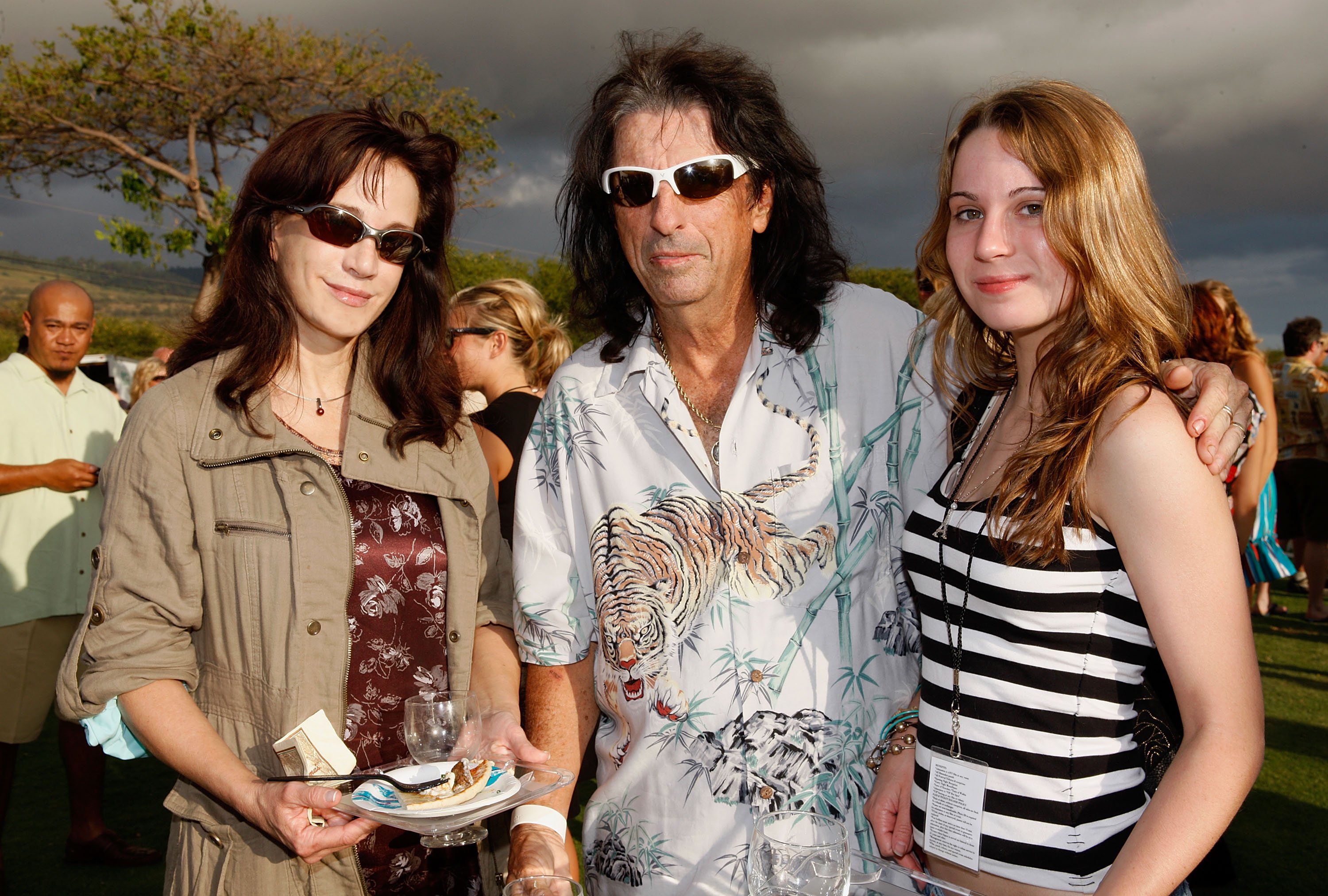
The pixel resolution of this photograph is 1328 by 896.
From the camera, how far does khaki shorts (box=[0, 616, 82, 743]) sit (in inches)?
178

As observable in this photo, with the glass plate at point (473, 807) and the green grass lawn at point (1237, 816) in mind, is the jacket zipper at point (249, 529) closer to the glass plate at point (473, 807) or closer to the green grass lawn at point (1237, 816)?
the glass plate at point (473, 807)

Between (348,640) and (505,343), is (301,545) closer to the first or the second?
(348,640)

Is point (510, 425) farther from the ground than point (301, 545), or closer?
farther from the ground

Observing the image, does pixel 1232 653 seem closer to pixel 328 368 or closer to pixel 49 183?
pixel 328 368

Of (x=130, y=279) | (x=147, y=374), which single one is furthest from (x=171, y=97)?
(x=147, y=374)

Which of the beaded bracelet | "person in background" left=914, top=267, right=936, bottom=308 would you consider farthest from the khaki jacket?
"person in background" left=914, top=267, right=936, bottom=308

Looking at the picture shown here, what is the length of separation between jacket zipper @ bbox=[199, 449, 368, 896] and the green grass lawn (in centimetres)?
300

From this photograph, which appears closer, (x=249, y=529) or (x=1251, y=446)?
(x=249, y=529)

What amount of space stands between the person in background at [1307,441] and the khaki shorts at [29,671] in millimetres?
10413

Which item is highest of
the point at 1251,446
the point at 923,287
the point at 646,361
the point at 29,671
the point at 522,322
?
the point at 923,287

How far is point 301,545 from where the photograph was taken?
2.22m

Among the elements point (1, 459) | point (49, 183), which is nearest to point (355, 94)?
point (49, 183)

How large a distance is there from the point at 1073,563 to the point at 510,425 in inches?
120

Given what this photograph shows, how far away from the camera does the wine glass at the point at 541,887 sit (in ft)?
4.43
